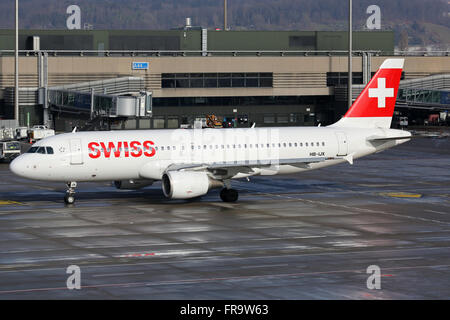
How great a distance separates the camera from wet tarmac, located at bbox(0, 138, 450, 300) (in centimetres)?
3053

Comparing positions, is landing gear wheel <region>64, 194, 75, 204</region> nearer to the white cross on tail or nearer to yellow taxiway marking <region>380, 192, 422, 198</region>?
yellow taxiway marking <region>380, 192, 422, 198</region>

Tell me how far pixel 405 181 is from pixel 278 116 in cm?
6622

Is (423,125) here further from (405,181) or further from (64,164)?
(64,164)

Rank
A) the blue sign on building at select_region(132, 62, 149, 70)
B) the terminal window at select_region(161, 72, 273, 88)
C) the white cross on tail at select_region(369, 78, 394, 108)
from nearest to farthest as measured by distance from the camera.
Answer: the white cross on tail at select_region(369, 78, 394, 108) < the blue sign on building at select_region(132, 62, 149, 70) < the terminal window at select_region(161, 72, 273, 88)

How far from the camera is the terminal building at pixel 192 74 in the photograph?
117m

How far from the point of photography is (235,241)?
39.8m

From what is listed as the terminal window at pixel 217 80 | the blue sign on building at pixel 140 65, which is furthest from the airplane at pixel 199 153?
the terminal window at pixel 217 80

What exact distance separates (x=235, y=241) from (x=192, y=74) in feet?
280

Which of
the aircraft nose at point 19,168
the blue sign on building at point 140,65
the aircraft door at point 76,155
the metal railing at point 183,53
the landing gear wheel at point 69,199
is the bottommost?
the landing gear wheel at point 69,199

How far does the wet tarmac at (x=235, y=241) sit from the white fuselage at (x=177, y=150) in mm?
2130

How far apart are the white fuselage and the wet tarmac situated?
213cm

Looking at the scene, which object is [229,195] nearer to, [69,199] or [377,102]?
[69,199]

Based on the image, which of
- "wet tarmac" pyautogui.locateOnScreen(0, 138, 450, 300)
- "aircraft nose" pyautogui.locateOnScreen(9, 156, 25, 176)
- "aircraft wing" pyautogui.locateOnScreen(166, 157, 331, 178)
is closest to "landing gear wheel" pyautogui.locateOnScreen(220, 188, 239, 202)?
Result: "wet tarmac" pyautogui.locateOnScreen(0, 138, 450, 300)

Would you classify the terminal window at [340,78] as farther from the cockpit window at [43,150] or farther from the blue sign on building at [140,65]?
the cockpit window at [43,150]
